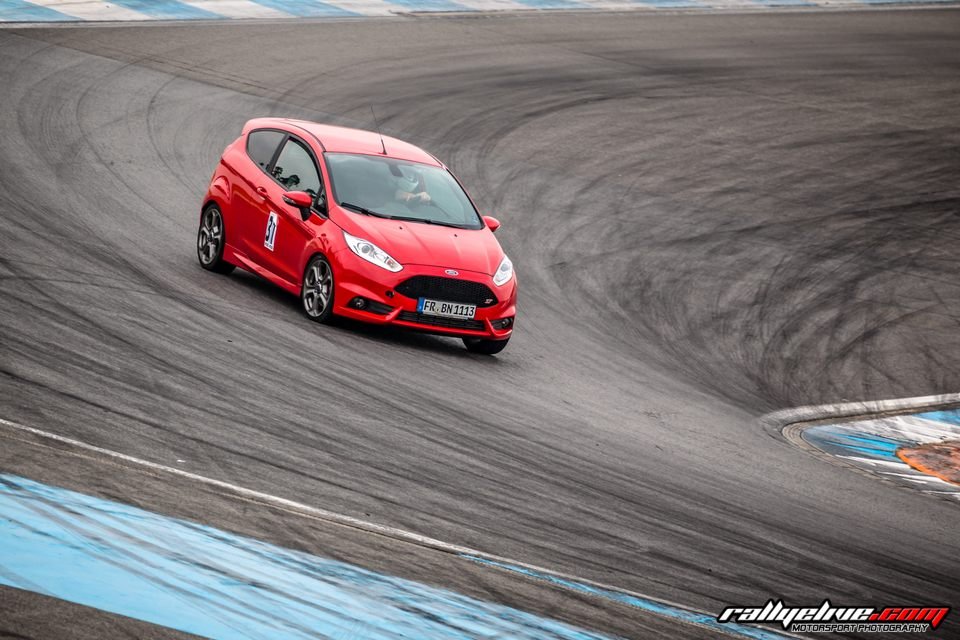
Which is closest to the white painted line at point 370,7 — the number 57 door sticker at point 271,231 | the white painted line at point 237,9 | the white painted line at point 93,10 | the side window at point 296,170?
the white painted line at point 237,9

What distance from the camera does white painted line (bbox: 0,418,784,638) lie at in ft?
19.2

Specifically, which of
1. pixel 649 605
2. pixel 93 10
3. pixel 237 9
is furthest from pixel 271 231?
pixel 237 9

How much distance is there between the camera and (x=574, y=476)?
7898mm

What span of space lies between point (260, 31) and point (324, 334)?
16.2 meters

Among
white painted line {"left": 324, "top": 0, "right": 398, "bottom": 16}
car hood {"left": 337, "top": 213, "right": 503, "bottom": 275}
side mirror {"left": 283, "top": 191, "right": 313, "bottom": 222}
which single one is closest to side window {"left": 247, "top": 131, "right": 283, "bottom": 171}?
side mirror {"left": 283, "top": 191, "right": 313, "bottom": 222}

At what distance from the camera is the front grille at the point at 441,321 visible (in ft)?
35.9

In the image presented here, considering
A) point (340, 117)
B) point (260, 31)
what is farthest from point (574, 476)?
point (260, 31)

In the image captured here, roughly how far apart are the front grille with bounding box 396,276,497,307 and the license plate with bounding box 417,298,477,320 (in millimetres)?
37

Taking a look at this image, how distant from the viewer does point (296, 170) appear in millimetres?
12047

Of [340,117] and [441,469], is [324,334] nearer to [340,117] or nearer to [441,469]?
[441,469]

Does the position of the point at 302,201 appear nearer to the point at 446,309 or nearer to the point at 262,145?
the point at 262,145

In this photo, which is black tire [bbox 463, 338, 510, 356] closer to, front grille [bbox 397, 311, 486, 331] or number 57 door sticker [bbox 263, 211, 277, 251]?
front grille [bbox 397, 311, 486, 331]

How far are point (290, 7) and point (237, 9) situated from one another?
158 centimetres

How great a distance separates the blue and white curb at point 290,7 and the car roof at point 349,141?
1201cm
